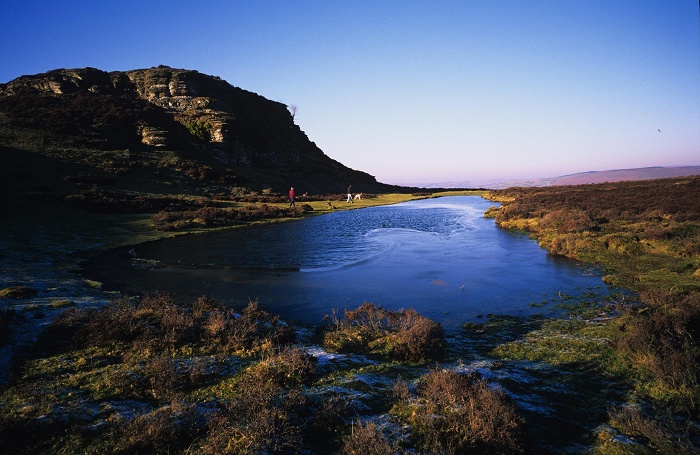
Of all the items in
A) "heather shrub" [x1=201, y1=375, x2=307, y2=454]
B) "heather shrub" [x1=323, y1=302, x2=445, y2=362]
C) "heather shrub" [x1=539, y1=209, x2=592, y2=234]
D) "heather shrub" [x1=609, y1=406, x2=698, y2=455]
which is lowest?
"heather shrub" [x1=609, y1=406, x2=698, y2=455]

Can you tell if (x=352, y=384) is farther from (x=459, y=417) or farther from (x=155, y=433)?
(x=155, y=433)

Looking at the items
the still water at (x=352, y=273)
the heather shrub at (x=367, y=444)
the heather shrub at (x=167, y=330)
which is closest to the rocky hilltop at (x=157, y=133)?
the still water at (x=352, y=273)

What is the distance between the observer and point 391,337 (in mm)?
8891

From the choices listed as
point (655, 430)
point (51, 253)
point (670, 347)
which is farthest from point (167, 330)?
point (51, 253)

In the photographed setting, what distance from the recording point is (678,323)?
321 inches

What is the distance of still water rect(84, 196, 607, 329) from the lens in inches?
500

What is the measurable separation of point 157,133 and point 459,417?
6718 centimetres

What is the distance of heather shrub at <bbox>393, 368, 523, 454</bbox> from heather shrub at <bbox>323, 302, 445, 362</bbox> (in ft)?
5.76

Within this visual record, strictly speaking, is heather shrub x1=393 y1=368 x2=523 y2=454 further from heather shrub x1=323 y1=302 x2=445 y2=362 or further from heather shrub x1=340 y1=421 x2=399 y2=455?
heather shrub x1=323 y1=302 x2=445 y2=362

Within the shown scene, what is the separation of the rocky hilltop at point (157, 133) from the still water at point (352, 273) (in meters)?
26.5

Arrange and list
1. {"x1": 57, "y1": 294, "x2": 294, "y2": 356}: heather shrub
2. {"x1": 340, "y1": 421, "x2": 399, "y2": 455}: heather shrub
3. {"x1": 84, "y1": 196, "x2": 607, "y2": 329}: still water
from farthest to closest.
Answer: {"x1": 84, "y1": 196, "x2": 607, "y2": 329}: still water
{"x1": 57, "y1": 294, "x2": 294, "y2": 356}: heather shrub
{"x1": 340, "y1": 421, "x2": 399, "y2": 455}: heather shrub

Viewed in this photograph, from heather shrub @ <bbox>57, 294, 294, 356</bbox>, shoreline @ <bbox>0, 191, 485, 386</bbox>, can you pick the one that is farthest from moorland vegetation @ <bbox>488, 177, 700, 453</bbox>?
shoreline @ <bbox>0, 191, 485, 386</bbox>

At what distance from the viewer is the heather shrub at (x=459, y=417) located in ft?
16.6

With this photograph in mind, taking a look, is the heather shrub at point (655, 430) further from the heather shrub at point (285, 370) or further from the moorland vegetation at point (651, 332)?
the heather shrub at point (285, 370)
